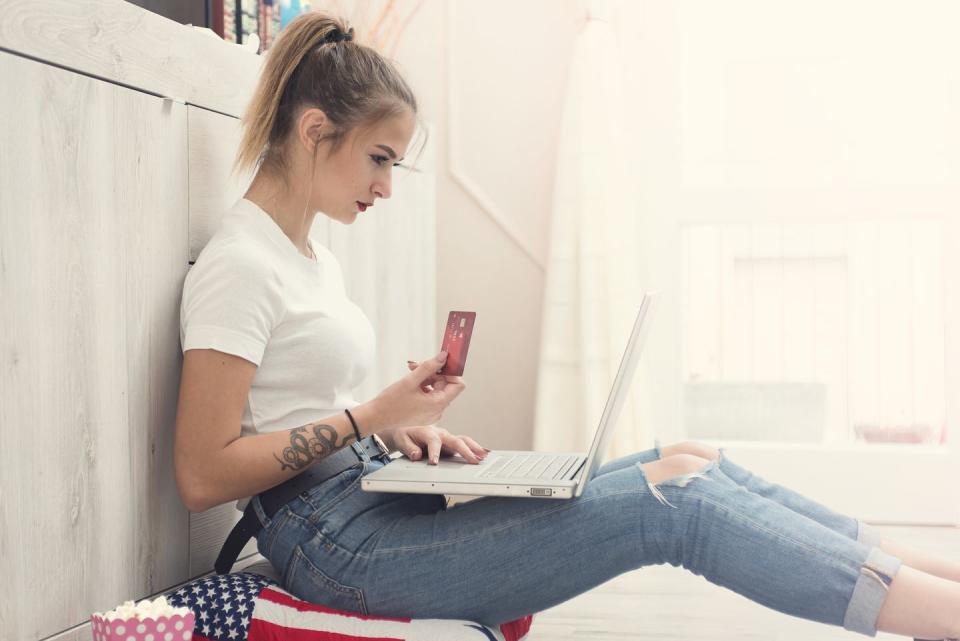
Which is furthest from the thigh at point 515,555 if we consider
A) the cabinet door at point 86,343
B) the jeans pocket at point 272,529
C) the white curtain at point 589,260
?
the white curtain at point 589,260

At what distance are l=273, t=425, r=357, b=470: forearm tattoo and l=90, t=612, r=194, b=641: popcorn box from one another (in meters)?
0.26

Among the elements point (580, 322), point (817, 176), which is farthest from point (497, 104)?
point (817, 176)

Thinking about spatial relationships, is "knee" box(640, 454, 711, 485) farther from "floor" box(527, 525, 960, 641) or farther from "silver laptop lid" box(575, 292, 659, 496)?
"floor" box(527, 525, 960, 641)

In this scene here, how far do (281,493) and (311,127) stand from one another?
568mm

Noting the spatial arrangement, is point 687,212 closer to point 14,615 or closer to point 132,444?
point 132,444

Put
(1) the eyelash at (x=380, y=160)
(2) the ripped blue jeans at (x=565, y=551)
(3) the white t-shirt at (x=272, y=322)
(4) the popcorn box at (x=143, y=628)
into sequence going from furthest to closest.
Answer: (1) the eyelash at (x=380, y=160) < (3) the white t-shirt at (x=272, y=322) < (2) the ripped blue jeans at (x=565, y=551) < (4) the popcorn box at (x=143, y=628)

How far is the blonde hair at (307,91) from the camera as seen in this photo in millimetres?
1567

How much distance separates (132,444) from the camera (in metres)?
1.44

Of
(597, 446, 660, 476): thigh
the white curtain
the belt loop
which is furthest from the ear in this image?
the white curtain

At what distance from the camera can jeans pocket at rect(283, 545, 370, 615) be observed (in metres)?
1.41

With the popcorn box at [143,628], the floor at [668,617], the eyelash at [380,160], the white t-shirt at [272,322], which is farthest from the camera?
the floor at [668,617]

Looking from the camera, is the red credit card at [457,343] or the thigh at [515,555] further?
the red credit card at [457,343]

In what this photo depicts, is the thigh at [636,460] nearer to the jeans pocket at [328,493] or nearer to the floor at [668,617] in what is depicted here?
the jeans pocket at [328,493]

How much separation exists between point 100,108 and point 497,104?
2.04 metres
